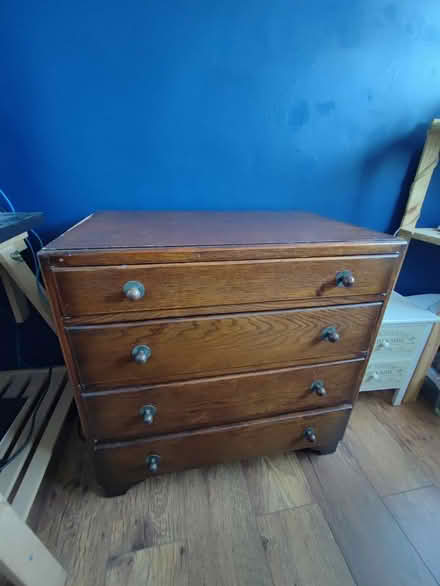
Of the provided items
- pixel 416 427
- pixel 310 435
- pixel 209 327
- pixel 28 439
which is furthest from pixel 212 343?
pixel 416 427

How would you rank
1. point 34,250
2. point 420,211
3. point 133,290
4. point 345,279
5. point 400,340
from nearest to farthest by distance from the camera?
point 133,290
point 345,279
point 34,250
point 400,340
point 420,211

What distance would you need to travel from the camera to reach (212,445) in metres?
0.84

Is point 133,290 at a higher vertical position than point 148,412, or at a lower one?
higher

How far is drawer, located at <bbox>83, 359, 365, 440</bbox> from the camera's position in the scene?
0.69 m

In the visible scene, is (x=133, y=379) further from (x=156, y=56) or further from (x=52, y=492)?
(x=156, y=56)

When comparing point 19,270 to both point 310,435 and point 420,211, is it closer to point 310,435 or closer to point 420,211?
point 310,435

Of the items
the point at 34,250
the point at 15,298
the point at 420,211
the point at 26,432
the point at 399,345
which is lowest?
the point at 26,432

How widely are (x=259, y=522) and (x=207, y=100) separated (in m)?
1.37

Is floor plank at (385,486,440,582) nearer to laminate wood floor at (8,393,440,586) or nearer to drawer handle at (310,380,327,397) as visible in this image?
laminate wood floor at (8,393,440,586)

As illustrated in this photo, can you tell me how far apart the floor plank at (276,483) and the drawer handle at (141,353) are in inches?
26.3

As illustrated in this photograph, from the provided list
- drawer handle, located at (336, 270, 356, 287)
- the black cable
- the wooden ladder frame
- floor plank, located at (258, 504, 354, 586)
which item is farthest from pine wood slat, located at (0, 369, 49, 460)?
the wooden ladder frame

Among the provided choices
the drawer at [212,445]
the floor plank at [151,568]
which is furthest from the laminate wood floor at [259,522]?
the drawer at [212,445]

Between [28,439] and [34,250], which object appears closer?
[28,439]

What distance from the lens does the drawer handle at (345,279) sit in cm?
64
